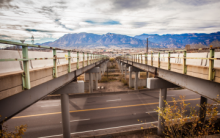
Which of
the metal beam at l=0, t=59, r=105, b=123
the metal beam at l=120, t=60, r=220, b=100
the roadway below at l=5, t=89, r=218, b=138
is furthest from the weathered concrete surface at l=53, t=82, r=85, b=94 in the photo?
the metal beam at l=120, t=60, r=220, b=100

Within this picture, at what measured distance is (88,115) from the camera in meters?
13.7

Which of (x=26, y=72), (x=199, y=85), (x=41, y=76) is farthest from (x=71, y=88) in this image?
(x=199, y=85)

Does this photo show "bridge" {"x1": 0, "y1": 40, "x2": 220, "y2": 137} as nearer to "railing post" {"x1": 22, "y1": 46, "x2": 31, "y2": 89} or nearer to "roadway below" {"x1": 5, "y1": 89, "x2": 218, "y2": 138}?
"railing post" {"x1": 22, "y1": 46, "x2": 31, "y2": 89}

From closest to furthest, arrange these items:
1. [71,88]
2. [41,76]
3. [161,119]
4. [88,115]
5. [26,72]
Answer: [26,72], [41,76], [71,88], [161,119], [88,115]

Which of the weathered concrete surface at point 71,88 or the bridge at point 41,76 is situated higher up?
the bridge at point 41,76

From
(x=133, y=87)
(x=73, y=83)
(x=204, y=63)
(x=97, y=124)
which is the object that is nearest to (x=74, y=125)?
(x=97, y=124)

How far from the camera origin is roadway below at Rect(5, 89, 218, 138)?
1127 cm

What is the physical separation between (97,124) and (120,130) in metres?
2.55

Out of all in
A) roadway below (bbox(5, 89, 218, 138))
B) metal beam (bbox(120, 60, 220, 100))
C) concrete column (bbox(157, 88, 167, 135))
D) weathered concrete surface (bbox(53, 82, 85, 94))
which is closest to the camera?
metal beam (bbox(120, 60, 220, 100))

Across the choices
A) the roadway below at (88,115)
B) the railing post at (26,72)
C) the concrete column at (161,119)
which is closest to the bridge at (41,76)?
the railing post at (26,72)

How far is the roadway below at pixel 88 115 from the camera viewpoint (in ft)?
37.0

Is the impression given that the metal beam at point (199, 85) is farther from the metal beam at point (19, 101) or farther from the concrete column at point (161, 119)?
the metal beam at point (19, 101)

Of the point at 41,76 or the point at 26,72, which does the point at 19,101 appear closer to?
the point at 26,72

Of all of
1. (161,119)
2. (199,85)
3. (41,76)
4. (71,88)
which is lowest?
(161,119)
